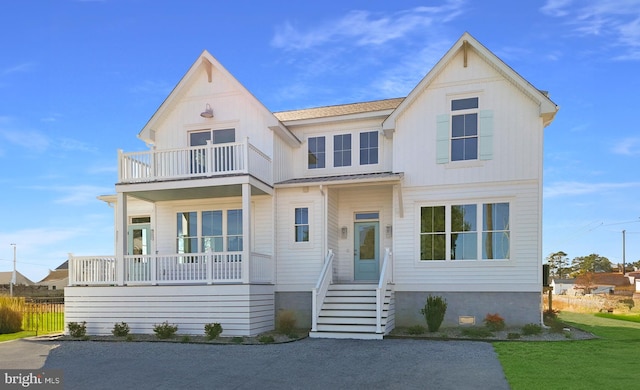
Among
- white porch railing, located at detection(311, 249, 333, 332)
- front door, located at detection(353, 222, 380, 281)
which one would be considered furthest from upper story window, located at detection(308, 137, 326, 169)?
white porch railing, located at detection(311, 249, 333, 332)

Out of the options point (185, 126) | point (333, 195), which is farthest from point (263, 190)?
point (185, 126)

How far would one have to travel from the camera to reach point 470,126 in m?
15.0

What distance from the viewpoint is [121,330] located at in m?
14.2

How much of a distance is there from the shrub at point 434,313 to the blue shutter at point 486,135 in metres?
4.66

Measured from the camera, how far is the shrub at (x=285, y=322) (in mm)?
14525

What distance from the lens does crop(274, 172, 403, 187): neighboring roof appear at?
14832 mm

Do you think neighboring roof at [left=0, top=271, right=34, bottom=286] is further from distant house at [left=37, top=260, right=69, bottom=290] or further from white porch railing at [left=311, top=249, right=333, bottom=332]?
white porch railing at [left=311, top=249, right=333, bottom=332]

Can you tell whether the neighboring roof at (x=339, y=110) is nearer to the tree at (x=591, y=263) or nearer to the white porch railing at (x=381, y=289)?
the white porch railing at (x=381, y=289)

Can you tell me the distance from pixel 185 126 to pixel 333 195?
19.6 feet

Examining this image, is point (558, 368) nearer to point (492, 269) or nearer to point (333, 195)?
point (492, 269)

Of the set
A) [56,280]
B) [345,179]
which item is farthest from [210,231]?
[56,280]

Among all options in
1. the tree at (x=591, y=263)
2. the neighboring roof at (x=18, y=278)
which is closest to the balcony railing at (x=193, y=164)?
the neighboring roof at (x=18, y=278)

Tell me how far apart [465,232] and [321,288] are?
4.81 metres

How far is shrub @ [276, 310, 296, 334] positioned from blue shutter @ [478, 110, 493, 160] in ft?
25.8
